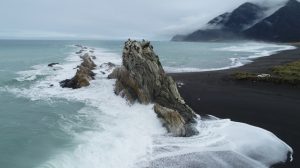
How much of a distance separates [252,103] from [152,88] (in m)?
11.4

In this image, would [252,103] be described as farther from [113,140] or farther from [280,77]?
[113,140]

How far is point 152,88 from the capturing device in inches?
1256

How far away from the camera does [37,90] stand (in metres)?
41.9

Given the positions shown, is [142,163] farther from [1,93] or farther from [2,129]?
[1,93]

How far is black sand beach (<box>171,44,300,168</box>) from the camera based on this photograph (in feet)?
88.3

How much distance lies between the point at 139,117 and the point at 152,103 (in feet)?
8.79

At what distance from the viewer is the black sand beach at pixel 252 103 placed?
2692 cm

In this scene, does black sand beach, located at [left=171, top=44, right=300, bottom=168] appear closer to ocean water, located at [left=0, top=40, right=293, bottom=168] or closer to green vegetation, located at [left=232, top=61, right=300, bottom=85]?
green vegetation, located at [left=232, top=61, right=300, bottom=85]

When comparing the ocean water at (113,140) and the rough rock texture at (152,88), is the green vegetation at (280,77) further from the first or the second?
the ocean water at (113,140)

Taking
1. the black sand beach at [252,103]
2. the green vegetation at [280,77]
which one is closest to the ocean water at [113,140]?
the black sand beach at [252,103]

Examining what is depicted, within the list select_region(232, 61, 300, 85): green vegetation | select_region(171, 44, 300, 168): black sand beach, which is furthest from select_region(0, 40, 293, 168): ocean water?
select_region(232, 61, 300, 85): green vegetation

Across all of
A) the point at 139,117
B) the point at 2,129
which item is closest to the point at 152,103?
the point at 139,117

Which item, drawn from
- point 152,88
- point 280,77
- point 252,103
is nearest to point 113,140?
point 152,88

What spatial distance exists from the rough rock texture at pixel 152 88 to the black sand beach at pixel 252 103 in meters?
3.53
